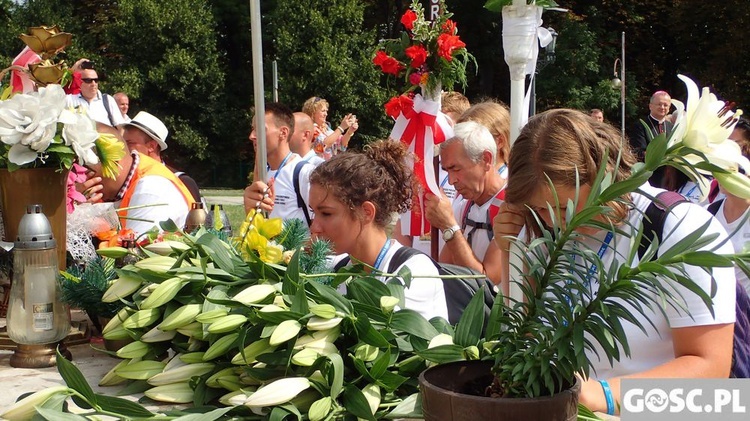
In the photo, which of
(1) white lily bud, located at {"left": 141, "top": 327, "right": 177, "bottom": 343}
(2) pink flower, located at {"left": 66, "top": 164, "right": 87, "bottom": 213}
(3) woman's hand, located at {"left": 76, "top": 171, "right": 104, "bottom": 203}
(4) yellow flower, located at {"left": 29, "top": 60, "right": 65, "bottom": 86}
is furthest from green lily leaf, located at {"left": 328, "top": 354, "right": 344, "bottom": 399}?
(3) woman's hand, located at {"left": 76, "top": 171, "right": 104, "bottom": 203}

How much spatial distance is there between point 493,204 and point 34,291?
2.23 meters

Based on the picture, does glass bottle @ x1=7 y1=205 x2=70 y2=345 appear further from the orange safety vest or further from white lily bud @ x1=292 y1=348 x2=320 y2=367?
the orange safety vest

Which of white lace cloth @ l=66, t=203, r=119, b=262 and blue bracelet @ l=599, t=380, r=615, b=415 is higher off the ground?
white lace cloth @ l=66, t=203, r=119, b=262

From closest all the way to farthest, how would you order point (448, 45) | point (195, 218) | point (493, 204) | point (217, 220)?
point (217, 220) → point (195, 218) → point (493, 204) → point (448, 45)

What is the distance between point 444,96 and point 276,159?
1.15m

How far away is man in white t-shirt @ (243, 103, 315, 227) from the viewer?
4.98m

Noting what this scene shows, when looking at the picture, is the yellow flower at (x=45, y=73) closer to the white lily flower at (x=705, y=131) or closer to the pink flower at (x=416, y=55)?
the pink flower at (x=416, y=55)

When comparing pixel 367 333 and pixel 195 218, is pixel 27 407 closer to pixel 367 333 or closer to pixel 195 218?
pixel 367 333

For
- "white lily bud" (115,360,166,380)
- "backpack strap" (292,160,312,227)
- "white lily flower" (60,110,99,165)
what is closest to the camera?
"white lily bud" (115,360,166,380)

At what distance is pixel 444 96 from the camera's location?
5.21 m

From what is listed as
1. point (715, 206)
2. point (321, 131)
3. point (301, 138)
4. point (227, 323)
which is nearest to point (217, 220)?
point (227, 323)

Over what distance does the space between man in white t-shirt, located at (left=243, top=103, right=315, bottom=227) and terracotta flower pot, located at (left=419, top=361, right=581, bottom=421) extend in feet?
11.9

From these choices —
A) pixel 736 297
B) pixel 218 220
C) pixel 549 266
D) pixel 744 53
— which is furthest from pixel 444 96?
pixel 744 53

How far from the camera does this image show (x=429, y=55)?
4.12 m
